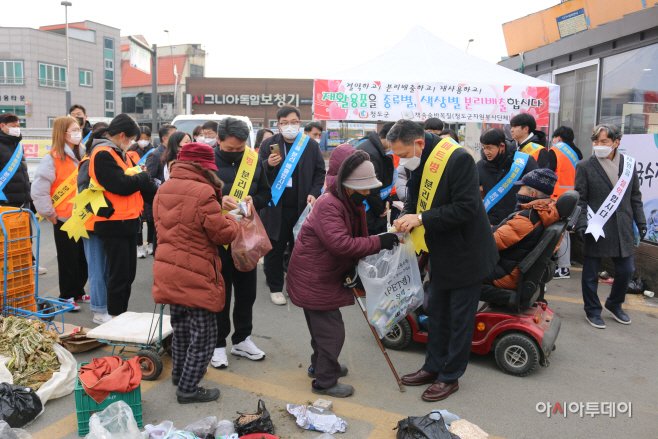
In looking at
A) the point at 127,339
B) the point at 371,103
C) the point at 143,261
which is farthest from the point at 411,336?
the point at 143,261

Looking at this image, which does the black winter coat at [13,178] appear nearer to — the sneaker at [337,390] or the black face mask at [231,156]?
the black face mask at [231,156]

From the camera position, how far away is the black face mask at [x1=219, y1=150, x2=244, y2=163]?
3859 millimetres

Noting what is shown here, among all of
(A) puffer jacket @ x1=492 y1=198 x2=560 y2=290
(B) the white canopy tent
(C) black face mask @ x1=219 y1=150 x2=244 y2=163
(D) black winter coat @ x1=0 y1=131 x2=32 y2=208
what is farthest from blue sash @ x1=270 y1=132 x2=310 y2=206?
(D) black winter coat @ x1=0 y1=131 x2=32 y2=208

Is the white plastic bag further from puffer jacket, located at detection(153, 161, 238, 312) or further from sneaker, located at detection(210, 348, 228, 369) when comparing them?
sneaker, located at detection(210, 348, 228, 369)

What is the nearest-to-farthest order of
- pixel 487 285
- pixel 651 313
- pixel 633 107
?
pixel 487 285
pixel 651 313
pixel 633 107

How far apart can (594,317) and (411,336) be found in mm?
2043

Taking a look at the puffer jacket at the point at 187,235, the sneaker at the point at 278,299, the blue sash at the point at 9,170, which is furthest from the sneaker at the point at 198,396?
the blue sash at the point at 9,170

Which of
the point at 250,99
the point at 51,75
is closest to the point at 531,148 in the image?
the point at 51,75

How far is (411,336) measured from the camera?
4062 millimetres

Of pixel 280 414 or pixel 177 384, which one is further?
pixel 177 384

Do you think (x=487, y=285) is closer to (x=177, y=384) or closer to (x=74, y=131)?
(x=177, y=384)

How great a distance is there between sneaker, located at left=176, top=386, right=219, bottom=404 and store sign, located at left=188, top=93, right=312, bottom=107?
46085mm

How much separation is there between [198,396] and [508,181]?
366 centimetres

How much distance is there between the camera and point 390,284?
3.26m
